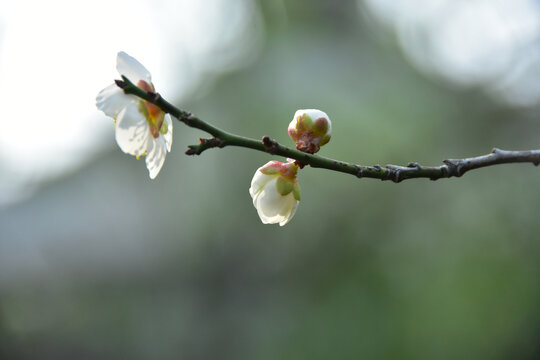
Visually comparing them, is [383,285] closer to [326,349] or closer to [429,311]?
[429,311]

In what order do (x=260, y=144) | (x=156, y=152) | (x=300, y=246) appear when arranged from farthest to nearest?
1. (x=300, y=246)
2. (x=156, y=152)
3. (x=260, y=144)

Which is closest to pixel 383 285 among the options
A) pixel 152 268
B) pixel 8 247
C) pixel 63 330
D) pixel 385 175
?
pixel 152 268

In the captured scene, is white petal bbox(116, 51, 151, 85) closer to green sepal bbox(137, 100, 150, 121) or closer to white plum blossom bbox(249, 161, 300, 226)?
green sepal bbox(137, 100, 150, 121)

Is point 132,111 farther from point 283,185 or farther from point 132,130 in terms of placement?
point 283,185

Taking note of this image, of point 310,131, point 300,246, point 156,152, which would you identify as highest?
point 300,246

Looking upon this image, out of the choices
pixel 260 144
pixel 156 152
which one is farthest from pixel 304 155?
pixel 156 152

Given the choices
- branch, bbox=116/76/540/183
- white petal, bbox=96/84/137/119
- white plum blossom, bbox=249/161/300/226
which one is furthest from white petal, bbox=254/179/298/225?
white petal, bbox=96/84/137/119

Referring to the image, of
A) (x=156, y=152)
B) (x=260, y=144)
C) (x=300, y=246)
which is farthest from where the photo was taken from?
(x=300, y=246)

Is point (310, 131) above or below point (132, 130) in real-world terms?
above
